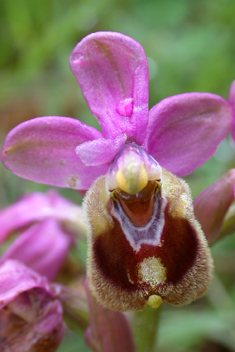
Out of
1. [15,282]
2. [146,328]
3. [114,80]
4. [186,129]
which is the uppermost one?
[114,80]

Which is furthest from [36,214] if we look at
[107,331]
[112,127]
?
[112,127]

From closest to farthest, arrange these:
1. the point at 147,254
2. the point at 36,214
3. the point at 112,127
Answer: the point at 147,254
the point at 112,127
the point at 36,214

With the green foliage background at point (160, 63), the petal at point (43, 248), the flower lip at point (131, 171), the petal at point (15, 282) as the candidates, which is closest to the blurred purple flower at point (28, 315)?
the petal at point (15, 282)

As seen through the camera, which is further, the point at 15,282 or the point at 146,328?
the point at 146,328

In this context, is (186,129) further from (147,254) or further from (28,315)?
(28,315)

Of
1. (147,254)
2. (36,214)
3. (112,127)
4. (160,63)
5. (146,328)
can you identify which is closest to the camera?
(147,254)

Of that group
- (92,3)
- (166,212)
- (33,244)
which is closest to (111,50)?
(166,212)

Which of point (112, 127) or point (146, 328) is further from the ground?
point (112, 127)

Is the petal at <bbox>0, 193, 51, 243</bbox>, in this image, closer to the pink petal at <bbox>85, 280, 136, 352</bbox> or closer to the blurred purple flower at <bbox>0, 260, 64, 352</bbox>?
the blurred purple flower at <bbox>0, 260, 64, 352</bbox>
